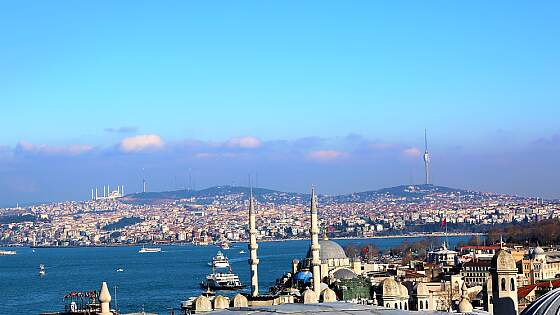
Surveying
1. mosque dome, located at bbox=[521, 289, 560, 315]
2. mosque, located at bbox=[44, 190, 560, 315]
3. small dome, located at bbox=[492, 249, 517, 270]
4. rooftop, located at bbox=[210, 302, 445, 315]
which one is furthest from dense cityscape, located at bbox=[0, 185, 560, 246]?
rooftop, located at bbox=[210, 302, 445, 315]

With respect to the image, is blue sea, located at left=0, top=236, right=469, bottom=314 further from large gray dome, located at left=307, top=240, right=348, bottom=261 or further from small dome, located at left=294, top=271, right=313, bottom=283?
small dome, located at left=294, top=271, right=313, bottom=283

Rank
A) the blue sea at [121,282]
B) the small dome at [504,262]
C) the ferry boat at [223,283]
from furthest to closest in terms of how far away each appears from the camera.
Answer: the ferry boat at [223,283] < the blue sea at [121,282] < the small dome at [504,262]

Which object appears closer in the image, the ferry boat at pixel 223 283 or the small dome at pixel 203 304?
the small dome at pixel 203 304

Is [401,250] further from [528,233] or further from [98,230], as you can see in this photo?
[98,230]

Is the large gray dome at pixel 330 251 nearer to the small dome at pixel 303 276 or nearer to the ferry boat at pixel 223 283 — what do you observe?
the small dome at pixel 303 276

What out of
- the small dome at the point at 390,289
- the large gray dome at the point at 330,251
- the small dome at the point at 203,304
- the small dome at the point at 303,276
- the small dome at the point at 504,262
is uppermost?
the large gray dome at the point at 330,251

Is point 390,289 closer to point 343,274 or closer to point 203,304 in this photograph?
point 203,304

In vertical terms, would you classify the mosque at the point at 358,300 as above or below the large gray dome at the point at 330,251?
below

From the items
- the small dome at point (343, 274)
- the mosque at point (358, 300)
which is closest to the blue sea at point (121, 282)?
the small dome at point (343, 274)

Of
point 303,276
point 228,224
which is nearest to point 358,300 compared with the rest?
point 303,276

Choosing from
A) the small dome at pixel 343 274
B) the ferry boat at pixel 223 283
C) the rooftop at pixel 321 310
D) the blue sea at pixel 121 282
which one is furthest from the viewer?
the ferry boat at pixel 223 283
